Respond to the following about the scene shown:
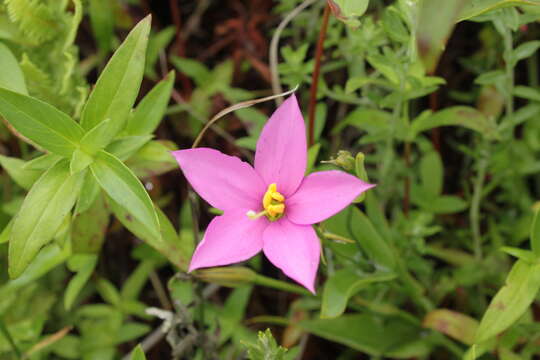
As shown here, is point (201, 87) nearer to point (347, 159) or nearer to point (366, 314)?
point (366, 314)

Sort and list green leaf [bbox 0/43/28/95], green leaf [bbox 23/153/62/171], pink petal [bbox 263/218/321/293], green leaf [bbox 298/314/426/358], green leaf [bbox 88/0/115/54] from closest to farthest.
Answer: pink petal [bbox 263/218/321/293] < green leaf [bbox 23/153/62/171] < green leaf [bbox 0/43/28/95] < green leaf [bbox 298/314/426/358] < green leaf [bbox 88/0/115/54]

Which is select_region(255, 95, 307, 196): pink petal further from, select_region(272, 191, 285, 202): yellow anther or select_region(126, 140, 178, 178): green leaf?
select_region(126, 140, 178, 178): green leaf

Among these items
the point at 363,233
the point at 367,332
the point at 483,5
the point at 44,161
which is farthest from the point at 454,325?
the point at 44,161

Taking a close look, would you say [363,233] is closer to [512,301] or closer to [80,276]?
[512,301]

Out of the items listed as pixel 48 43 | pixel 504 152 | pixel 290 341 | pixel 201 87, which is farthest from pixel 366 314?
pixel 48 43

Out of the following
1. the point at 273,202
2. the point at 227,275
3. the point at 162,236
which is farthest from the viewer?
the point at 227,275

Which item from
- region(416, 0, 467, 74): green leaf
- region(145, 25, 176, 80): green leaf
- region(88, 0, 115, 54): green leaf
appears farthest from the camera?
region(145, 25, 176, 80): green leaf

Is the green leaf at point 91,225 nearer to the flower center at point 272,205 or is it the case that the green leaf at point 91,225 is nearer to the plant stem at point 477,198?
the flower center at point 272,205

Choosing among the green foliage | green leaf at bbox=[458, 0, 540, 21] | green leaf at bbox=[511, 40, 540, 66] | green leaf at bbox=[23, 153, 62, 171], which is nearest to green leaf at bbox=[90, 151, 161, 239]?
the green foliage
